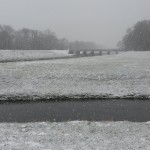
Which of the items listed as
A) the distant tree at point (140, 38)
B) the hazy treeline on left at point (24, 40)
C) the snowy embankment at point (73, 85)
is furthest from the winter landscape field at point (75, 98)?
the distant tree at point (140, 38)

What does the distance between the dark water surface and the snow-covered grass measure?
7.23 ft

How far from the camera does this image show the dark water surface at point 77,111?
18141 mm

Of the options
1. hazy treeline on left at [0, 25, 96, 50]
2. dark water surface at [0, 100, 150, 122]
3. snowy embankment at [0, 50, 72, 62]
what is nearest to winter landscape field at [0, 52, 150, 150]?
dark water surface at [0, 100, 150, 122]

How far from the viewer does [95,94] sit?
86.5 feet

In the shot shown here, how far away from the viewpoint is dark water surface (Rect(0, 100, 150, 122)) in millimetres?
18141

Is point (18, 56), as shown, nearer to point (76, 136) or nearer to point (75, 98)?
point (75, 98)

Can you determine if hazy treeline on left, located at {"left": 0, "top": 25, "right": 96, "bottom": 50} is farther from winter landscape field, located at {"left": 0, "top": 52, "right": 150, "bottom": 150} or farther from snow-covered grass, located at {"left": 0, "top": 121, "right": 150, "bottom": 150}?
snow-covered grass, located at {"left": 0, "top": 121, "right": 150, "bottom": 150}

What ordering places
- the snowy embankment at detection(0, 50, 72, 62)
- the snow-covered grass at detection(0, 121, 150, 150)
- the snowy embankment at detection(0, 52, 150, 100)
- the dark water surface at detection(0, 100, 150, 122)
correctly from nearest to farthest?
the snow-covered grass at detection(0, 121, 150, 150)
the dark water surface at detection(0, 100, 150, 122)
the snowy embankment at detection(0, 52, 150, 100)
the snowy embankment at detection(0, 50, 72, 62)

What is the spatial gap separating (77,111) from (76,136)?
632 centimetres

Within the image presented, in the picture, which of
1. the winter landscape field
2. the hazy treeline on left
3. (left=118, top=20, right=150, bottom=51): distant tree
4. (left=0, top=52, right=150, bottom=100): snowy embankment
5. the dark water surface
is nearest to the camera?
the winter landscape field

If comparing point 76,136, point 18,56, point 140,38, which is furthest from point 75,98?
point 140,38

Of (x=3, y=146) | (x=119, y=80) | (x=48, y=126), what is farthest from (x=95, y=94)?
(x=3, y=146)

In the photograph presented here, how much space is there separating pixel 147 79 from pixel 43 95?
13.2 m

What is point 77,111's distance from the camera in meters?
20.0
